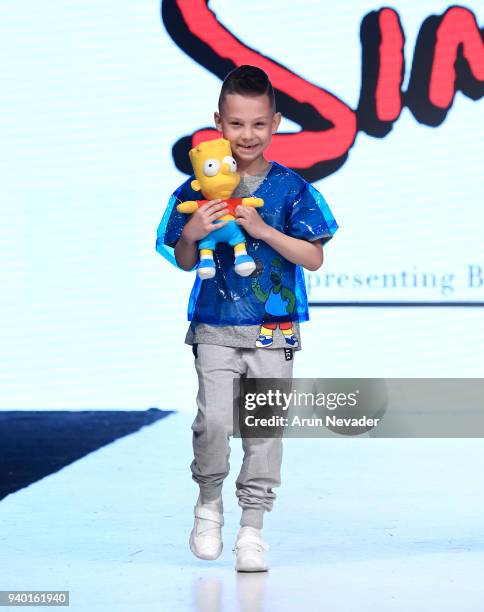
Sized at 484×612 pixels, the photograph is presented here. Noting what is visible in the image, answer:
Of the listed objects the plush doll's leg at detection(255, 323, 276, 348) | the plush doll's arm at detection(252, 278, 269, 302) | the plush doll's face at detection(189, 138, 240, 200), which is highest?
the plush doll's face at detection(189, 138, 240, 200)

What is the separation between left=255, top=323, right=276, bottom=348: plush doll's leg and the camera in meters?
2.59

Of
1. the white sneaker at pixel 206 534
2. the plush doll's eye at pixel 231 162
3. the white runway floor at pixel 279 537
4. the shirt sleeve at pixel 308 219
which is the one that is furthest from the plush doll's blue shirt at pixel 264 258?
the white runway floor at pixel 279 537

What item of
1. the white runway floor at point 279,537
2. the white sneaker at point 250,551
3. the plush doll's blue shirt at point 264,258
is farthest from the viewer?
the plush doll's blue shirt at point 264,258

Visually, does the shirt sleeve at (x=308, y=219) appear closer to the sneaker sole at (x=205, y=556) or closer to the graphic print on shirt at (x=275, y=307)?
the graphic print on shirt at (x=275, y=307)

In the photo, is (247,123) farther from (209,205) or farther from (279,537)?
(279,537)

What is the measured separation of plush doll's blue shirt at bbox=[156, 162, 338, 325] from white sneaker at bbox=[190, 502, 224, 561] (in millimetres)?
401

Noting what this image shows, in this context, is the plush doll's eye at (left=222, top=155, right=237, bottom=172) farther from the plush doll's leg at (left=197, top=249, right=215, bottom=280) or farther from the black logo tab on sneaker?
the black logo tab on sneaker

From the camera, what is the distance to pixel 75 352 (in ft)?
18.8

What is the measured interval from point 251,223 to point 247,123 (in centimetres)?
22

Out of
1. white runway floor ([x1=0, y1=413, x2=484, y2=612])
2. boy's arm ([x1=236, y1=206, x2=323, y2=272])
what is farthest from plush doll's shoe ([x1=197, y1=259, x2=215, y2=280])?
white runway floor ([x1=0, y1=413, x2=484, y2=612])

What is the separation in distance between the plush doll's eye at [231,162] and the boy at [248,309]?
0.06m

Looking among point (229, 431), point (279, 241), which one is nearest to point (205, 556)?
point (229, 431)

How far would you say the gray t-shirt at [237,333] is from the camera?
102 inches

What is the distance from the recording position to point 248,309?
259 cm
